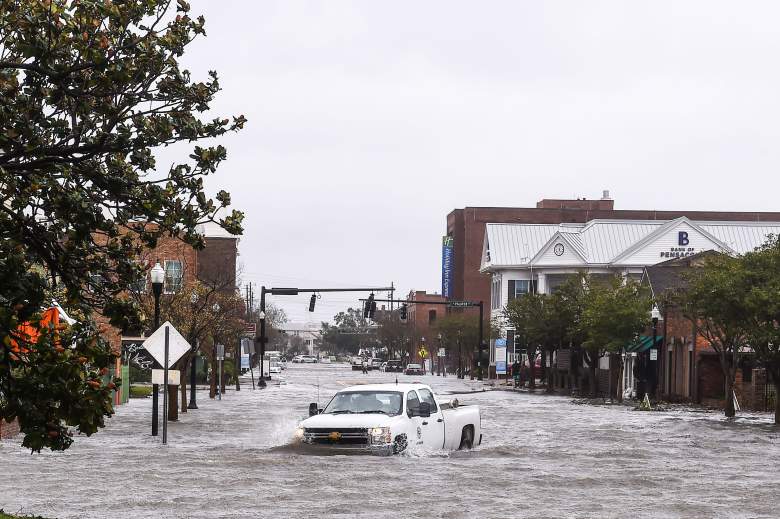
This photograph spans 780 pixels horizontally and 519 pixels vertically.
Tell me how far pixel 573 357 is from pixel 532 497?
2394 inches

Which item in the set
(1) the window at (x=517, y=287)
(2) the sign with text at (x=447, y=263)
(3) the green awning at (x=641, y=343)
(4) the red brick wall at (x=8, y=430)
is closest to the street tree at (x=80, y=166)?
(4) the red brick wall at (x=8, y=430)

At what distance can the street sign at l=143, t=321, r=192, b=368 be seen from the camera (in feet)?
93.1

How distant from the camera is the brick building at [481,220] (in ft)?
491

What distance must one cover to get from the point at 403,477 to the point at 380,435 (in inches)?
Answer: 107

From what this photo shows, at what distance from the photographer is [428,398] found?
2595 cm

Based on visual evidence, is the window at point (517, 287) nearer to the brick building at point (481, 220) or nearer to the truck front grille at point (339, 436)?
the brick building at point (481, 220)

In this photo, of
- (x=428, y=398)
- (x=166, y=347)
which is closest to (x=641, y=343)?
(x=166, y=347)

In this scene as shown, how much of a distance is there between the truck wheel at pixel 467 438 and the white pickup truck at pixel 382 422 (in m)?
0.62

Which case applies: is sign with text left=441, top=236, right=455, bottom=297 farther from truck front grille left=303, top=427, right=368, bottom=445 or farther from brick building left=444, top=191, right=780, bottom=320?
truck front grille left=303, top=427, right=368, bottom=445

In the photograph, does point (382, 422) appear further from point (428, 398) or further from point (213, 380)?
point (213, 380)

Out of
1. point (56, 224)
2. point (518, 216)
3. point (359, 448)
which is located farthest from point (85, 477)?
point (518, 216)

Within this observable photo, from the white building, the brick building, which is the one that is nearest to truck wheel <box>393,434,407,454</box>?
the white building

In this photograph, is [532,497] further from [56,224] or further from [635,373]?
[635,373]

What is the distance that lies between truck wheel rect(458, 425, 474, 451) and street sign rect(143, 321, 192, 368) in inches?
234
